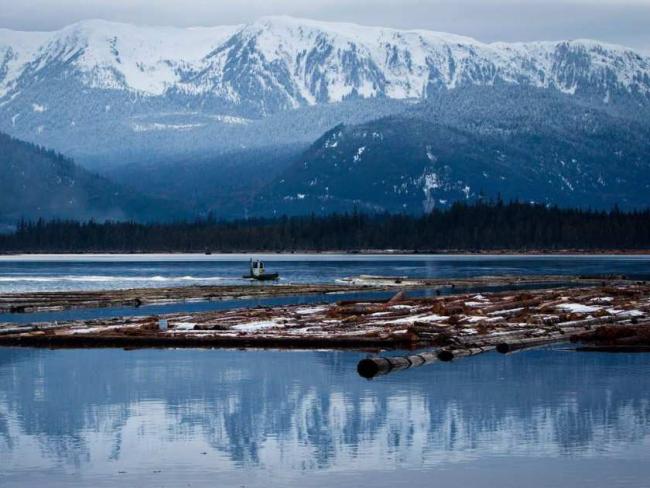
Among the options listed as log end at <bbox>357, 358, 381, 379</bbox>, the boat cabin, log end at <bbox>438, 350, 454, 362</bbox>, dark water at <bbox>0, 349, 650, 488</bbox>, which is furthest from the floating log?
the boat cabin

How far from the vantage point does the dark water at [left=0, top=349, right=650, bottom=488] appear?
36.5 meters

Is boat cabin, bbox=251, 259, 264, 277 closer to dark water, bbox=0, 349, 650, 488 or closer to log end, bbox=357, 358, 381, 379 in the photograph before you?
dark water, bbox=0, 349, 650, 488

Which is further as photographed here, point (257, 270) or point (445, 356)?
point (257, 270)

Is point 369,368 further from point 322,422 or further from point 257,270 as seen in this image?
point 257,270

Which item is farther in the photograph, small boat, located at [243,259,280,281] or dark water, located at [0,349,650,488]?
small boat, located at [243,259,280,281]

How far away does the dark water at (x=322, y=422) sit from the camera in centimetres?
3653

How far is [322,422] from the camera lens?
4369 cm

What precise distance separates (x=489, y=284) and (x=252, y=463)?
9361 cm

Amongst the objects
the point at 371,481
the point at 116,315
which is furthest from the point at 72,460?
the point at 116,315

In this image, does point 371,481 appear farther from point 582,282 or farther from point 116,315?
point 582,282

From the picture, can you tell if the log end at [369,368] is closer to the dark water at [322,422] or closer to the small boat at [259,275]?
the dark water at [322,422]

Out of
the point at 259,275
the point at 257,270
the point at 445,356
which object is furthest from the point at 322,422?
the point at 257,270

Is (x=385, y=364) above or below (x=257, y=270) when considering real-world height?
below

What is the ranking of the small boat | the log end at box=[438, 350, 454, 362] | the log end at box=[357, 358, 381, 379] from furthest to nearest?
the small boat → the log end at box=[438, 350, 454, 362] → the log end at box=[357, 358, 381, 379]
